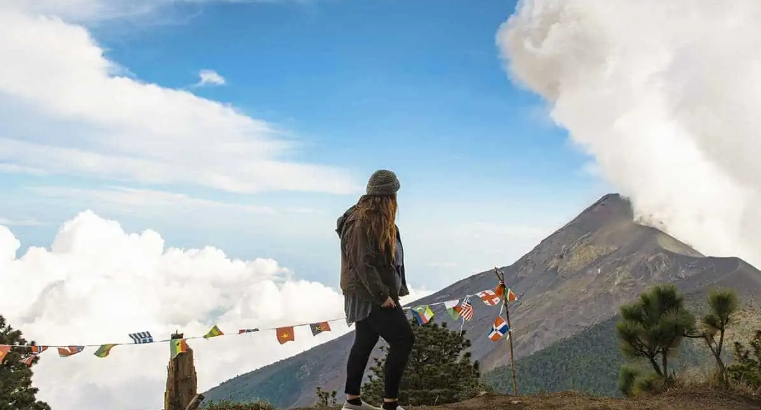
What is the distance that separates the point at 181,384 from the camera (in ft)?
25.3

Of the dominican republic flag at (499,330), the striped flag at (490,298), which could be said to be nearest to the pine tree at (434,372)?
the dominican republic flag at (499,330)

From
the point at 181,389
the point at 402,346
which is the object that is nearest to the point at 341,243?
the point at 402,346

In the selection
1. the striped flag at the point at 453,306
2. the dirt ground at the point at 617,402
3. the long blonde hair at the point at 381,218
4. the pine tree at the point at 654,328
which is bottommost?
the dirt ground at the point at 617,402

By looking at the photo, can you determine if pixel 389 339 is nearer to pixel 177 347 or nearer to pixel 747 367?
pixel 177 347

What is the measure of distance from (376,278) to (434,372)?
15957 millimetres

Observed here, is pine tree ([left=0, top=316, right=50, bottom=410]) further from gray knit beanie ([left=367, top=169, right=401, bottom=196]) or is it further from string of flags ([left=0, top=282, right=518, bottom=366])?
gray knit beanie ([left=367, top=169, right=401, bottom=196])

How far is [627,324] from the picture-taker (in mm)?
11531

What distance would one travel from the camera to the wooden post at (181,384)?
299 inches

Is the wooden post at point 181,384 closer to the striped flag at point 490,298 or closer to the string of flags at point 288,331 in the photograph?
the string of flags at point 288,331

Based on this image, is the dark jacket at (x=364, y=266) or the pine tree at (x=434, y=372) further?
the pine tree at (x=434, y=372)

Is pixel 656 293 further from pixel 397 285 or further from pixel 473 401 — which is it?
pixel 397 285

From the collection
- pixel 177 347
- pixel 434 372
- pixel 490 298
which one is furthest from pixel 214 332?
pixel 434 372

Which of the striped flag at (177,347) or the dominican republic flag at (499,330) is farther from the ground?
the dominican republic flag at (499,330)

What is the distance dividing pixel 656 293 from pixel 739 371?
252 centimetres
